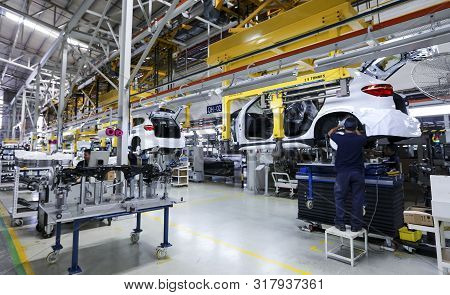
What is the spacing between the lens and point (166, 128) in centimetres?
817

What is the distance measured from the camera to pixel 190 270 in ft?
8.30

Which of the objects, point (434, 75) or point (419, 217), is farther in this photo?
point (419, 217)

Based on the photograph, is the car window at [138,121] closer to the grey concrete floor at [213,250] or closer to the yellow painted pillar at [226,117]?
the yellow painted pillar at [226,117]

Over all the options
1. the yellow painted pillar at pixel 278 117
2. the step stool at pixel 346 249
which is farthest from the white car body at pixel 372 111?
the step stool at pixel 346 249

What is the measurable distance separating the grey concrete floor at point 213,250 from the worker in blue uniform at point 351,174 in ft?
1.60

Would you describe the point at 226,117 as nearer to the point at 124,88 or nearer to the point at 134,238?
the point at 124,88

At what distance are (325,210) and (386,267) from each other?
1.12 meters

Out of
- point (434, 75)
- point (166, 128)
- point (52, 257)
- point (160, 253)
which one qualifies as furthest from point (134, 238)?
point (166, 128)

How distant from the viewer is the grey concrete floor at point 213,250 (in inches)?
101

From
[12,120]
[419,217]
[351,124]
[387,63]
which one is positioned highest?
[12,120]

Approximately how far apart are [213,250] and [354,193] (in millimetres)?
1826

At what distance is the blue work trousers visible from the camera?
286cm

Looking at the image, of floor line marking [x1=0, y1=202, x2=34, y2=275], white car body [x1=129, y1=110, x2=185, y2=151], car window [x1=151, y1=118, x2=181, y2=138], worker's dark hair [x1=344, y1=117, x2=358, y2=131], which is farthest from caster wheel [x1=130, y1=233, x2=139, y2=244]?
car window [x1=151, y1=118, x2=181, y2=138]
